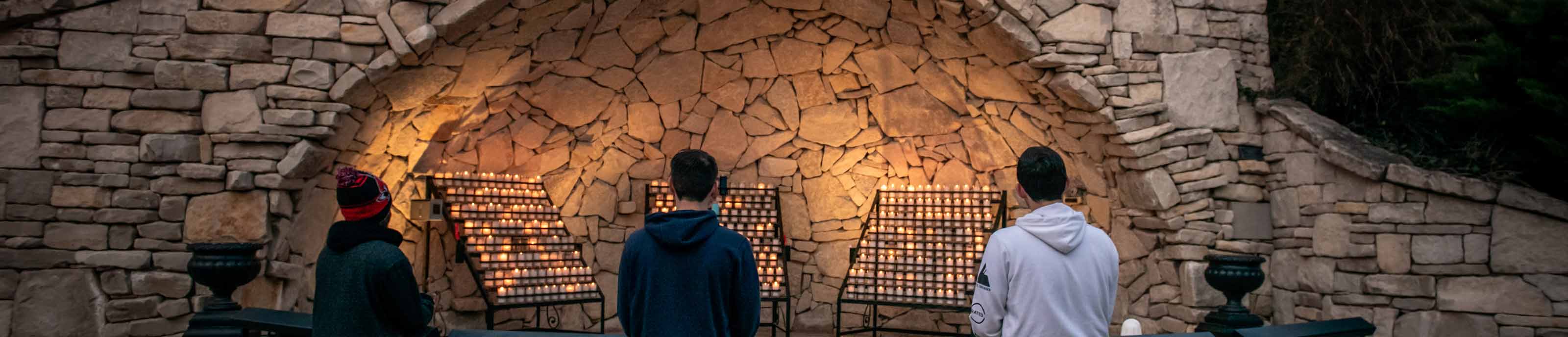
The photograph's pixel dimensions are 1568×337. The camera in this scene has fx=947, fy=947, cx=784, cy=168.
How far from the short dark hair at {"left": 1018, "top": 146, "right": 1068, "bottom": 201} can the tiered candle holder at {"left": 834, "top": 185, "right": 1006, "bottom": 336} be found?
3.68 m

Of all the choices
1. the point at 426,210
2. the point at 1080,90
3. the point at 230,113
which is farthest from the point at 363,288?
the point at 1080,90

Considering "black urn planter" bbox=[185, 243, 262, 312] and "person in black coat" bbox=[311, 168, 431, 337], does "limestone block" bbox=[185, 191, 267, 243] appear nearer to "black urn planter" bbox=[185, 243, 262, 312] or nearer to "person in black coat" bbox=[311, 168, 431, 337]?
"black urn planter" bbox=[185, 243, 262, 312]

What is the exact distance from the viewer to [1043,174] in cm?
257

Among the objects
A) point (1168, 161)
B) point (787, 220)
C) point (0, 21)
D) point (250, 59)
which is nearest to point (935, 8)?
point (1168, 161)

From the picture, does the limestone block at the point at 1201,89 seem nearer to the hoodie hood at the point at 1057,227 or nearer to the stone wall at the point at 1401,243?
the stone wall at the point at 1401,243

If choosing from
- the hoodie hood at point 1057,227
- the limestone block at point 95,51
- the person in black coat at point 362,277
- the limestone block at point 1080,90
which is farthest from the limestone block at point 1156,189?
the limestone block at point 95,51

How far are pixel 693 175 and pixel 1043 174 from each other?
946mm

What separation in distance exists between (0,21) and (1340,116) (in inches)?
301

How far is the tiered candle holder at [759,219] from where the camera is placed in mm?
6691

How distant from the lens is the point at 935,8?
6102 mm

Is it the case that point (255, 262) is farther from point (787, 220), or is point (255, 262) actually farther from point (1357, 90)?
point (1357, 90)

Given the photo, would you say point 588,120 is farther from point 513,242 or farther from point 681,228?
point 681,228

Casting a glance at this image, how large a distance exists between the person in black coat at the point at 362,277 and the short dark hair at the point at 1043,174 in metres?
1.72

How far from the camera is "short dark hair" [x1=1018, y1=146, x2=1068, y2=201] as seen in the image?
257 cm
